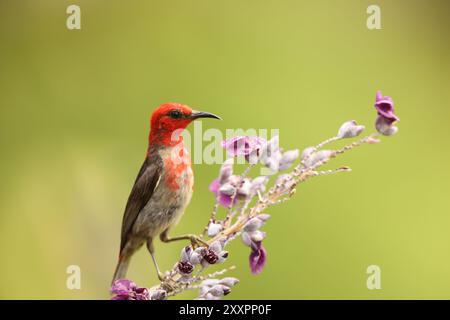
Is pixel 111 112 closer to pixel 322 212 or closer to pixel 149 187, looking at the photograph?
pixel 322 212

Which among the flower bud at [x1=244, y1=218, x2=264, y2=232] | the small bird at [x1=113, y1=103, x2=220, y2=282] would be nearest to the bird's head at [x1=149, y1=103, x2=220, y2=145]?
the small bird at [x1=113, y1=103, x2=220, y2=282]

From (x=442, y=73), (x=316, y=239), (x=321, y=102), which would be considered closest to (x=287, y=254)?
(x=316, y=239)

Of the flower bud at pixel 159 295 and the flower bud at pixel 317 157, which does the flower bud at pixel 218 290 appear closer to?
the flower bud at pixel 159 295

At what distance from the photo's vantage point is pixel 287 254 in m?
2.26

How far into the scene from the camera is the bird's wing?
1.15 m

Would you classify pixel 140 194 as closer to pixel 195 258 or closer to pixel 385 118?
pixel 195 258

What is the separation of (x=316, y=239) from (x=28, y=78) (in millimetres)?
1441

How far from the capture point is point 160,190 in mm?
1175

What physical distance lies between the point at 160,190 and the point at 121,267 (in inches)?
6.7

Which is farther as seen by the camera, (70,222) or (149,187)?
(70,222)

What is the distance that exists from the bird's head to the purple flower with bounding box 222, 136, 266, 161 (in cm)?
30

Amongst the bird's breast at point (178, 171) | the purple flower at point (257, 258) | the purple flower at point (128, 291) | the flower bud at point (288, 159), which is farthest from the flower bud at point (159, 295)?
the bird's breast at point (178, 171)

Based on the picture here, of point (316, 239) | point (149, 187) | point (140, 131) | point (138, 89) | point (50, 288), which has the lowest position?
point (50, 288)

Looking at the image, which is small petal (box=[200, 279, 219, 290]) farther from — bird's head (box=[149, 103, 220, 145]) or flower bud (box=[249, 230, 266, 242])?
bird's head (box=[149, 103, 220, 145])
